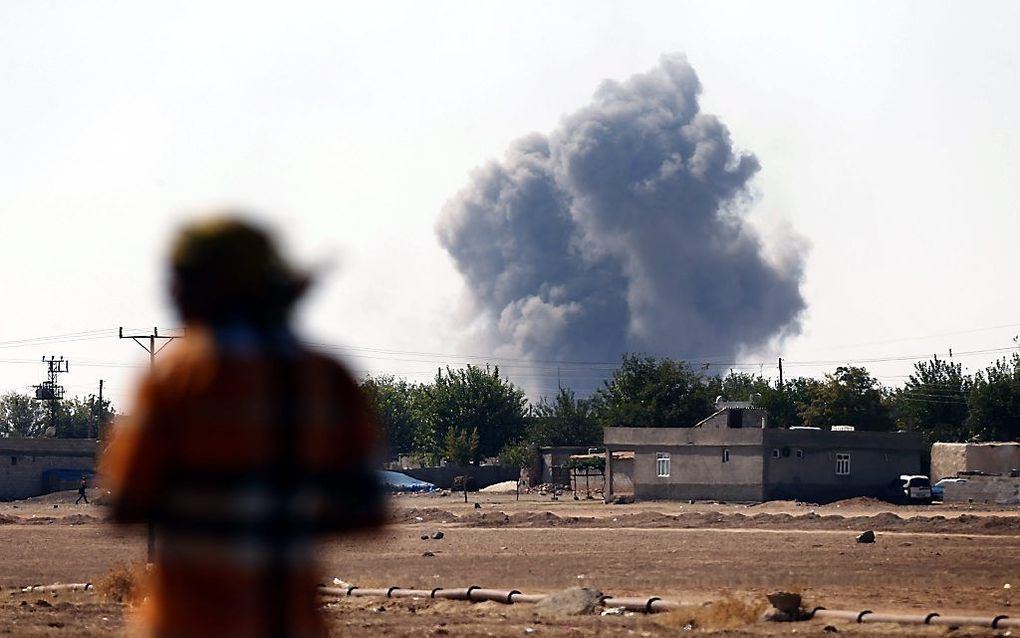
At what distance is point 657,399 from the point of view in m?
99.5

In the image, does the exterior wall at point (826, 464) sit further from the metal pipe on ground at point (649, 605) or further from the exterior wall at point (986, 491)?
the metal pipe on ground at point (649, 605)

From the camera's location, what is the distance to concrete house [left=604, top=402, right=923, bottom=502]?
67.9 meters

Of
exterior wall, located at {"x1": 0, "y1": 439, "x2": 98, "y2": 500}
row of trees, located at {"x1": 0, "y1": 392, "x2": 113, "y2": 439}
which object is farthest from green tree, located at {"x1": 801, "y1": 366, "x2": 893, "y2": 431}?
row of trees, located at {"x1": 0, "y1": 392, "x2": 113, "y2": 439}

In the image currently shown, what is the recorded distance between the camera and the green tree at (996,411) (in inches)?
3873

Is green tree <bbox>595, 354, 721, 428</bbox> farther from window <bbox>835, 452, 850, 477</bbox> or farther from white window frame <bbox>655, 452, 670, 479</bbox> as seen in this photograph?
window <bbox>835, 452, 850, 477</bbox>

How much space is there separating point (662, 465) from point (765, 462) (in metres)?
5.69

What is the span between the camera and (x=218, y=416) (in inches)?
144

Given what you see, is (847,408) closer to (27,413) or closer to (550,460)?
(550,460)

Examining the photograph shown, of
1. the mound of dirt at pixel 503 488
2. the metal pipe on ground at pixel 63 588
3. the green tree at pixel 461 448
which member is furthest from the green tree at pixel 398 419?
the metal pipe on ground at pixel 63 588

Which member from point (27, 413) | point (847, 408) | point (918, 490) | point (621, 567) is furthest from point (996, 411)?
point (27, 413)

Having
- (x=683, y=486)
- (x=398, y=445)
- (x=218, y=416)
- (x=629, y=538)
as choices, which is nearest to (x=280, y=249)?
(x=218, y=416)

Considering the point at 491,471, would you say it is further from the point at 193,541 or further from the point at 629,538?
the point at 193,541

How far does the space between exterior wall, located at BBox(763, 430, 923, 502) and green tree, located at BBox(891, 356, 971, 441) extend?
37.2 metres

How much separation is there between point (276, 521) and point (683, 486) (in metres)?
67.4
